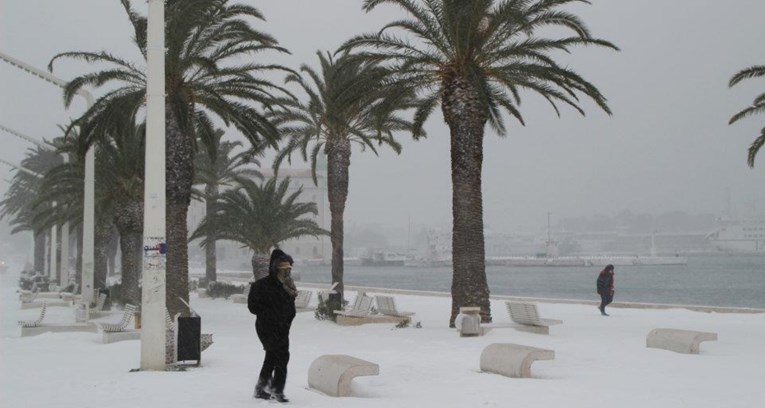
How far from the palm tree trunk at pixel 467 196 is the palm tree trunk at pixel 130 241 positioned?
14.9 metres

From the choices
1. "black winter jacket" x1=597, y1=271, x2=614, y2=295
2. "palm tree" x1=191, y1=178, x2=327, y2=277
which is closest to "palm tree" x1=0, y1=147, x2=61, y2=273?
"palm tree" x1=191, y1=178, x2=327, y2=277

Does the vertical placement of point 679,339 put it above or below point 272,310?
below

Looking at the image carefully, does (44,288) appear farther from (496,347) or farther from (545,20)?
(496,347)

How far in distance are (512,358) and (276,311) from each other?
11.9ft

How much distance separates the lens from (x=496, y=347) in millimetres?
11328

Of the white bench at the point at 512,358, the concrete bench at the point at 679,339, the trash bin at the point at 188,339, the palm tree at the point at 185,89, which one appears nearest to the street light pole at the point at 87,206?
the palm tree at the point at 185,89

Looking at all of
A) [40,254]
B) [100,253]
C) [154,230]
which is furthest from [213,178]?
[40,254]

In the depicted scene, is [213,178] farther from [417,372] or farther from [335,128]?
Result: [417,372]

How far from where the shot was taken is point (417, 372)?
38.1ft

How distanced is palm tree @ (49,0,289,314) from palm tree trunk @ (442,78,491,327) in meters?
5.44

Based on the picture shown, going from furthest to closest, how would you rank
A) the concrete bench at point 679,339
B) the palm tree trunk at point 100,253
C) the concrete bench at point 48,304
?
the palm tree trunk at point 100,253 → the concrete bench at point 48,304 → the concrete bench at point 679,339

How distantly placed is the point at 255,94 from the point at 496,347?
12.7 metres

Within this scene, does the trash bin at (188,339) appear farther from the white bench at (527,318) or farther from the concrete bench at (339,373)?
the white bench at (527,318)

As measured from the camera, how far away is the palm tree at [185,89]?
2055 cm
